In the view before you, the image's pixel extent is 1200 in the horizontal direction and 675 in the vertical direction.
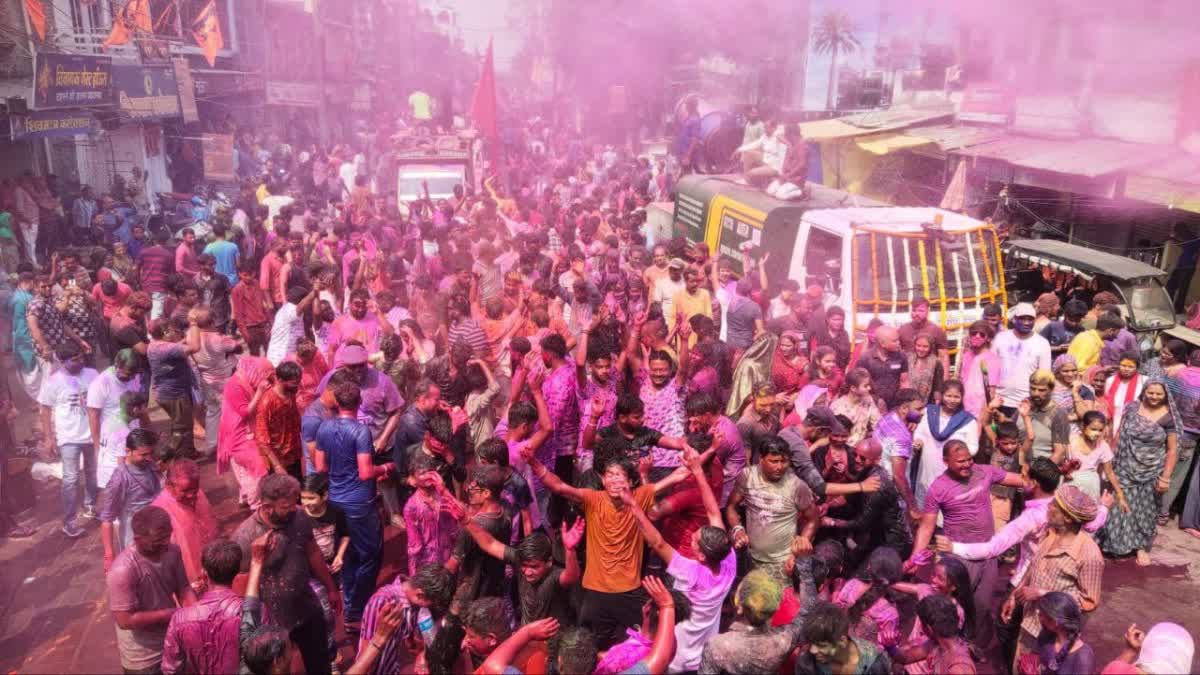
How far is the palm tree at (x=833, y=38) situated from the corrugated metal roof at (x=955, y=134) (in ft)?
44.6

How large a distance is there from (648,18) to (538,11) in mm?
10700

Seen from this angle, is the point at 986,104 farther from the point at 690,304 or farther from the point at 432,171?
the point at 690,304

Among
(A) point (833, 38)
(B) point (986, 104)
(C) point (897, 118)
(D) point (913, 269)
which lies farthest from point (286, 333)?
(A) point (833, 38)

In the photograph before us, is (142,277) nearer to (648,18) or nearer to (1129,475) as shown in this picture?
(1129,475)

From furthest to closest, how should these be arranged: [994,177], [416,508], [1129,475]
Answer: [994,177], [1129,475], [416,508]

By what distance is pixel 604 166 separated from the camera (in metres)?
22.8

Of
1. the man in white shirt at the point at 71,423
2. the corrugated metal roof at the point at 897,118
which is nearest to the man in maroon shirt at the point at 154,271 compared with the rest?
the man in white shirt at the point at 71,423

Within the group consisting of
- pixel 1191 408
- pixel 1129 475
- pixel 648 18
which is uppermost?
pixel 648 18

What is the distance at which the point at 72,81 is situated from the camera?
46.0ft

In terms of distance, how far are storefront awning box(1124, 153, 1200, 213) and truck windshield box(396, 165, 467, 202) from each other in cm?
1056

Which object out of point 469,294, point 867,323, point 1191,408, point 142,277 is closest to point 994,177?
point 867,323

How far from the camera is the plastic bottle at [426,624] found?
3.32 metres

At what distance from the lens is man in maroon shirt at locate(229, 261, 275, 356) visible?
26.9ft

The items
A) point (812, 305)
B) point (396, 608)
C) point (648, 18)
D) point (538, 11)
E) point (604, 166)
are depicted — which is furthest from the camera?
point (538, 11)
